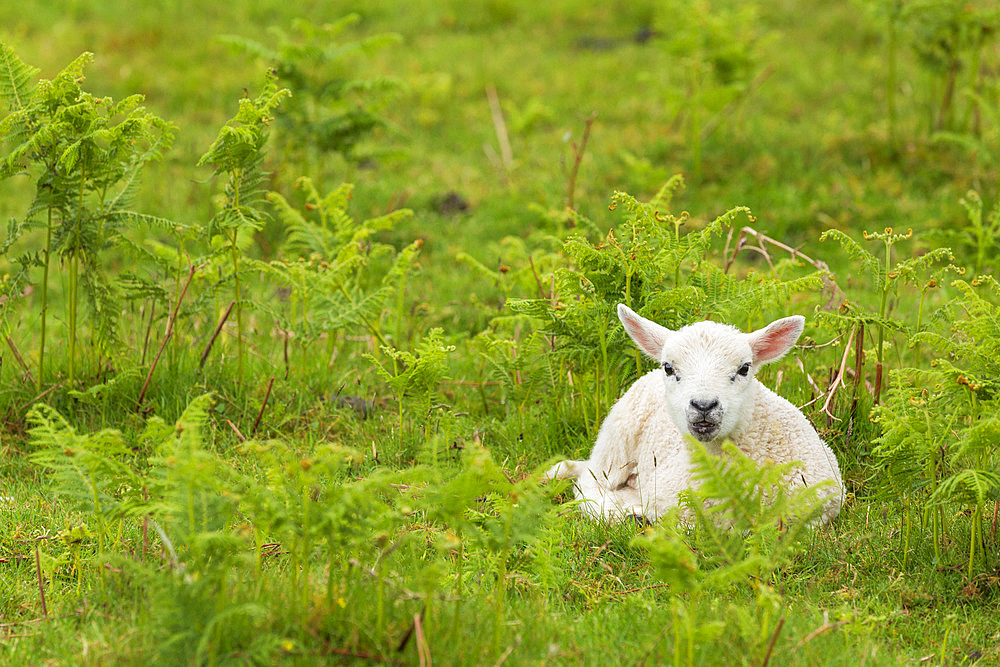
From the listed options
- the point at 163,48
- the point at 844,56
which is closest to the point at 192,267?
the point at 163,48

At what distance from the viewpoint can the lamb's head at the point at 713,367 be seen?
15.4 ft

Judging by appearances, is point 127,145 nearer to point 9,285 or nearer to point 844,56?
point 9,285

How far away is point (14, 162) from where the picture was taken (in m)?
5.45

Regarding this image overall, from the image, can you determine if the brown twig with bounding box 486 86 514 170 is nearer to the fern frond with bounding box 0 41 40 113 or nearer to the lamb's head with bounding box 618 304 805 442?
the fern frond with bounding box 0 41 40 113

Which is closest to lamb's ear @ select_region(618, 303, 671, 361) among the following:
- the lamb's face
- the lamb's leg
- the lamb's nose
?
the lamb's face

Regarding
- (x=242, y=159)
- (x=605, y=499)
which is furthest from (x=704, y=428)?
(x=242, y=159)

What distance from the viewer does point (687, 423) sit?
15.6 feet

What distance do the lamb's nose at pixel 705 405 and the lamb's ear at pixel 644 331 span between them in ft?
1.67

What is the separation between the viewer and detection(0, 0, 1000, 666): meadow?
3.70 m

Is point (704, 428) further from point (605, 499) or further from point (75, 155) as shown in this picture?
point (75, 155)

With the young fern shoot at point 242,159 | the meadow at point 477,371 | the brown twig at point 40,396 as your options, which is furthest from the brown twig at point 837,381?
the brown twig at point 40,396

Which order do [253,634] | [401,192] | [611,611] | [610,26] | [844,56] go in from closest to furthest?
[253,634] → [611,611] → [401,192] → [844,56] → [610,26]

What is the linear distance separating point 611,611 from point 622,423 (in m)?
1.41

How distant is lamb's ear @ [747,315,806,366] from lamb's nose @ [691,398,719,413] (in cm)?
46
